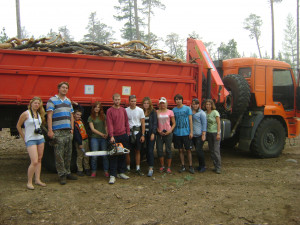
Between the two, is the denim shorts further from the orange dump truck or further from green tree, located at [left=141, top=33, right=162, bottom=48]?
green tree, located at [left=141, top=33, right=162, bottom=48]

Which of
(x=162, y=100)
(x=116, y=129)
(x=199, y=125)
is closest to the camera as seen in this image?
(x=116, y=129)

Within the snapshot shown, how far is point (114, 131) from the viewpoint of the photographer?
195 inches

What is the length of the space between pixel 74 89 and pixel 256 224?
3659 millimetres

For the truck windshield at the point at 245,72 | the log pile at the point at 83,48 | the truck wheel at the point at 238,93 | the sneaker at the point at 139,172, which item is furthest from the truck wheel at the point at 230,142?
the sneaker at the point at 139,172

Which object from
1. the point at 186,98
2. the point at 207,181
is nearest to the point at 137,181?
the point at 207,181

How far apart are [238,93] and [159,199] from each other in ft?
11.6

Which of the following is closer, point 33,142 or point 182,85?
point 33,142

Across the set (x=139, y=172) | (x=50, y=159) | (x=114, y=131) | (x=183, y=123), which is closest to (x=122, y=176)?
(x=139, y=172)

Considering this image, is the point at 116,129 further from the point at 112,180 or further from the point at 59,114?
the point at 59,114

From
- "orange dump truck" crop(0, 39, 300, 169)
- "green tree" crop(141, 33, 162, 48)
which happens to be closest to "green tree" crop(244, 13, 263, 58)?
"green tree" crop(141, 33, 162, 48)

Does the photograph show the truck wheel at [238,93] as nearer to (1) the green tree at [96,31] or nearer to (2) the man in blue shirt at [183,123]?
(2) the man in blue shirt at [183,123]

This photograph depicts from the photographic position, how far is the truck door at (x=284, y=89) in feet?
23.1

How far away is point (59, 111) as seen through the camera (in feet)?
14.8

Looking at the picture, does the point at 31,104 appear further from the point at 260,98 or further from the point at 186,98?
the point at 260,98
